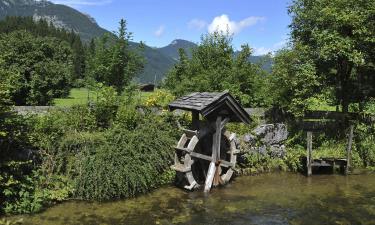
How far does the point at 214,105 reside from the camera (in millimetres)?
15953

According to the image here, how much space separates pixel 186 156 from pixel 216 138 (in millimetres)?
1387

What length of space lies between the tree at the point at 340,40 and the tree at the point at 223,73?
3101 millimetres

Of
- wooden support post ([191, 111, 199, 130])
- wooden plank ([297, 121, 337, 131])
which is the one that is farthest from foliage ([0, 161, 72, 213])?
wooden plank ([297, 121, 337, 131])

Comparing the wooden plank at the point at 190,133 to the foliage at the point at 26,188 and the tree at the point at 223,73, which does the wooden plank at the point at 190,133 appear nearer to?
the foliage at the point at 26,188

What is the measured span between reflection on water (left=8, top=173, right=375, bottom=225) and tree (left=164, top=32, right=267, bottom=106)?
24.0 feet

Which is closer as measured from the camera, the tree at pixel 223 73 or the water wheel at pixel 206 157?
the water wheel at pixel 206 157

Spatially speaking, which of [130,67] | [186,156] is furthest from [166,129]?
[130,67]

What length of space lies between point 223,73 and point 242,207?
1108 cm

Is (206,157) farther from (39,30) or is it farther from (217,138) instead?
(39,30)

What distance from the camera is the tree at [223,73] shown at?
78.1 feet

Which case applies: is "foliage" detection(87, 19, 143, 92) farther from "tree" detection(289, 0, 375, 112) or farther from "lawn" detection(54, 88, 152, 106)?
"tree" detection(289, 0, 375, 112)

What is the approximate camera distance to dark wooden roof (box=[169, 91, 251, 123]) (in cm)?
1577

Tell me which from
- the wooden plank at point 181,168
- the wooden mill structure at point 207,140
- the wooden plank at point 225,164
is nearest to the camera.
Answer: the wooden plank at point 181,168

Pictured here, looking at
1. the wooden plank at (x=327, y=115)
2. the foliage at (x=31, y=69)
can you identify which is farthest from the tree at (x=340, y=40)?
the foliage at (x=31, y=69)
